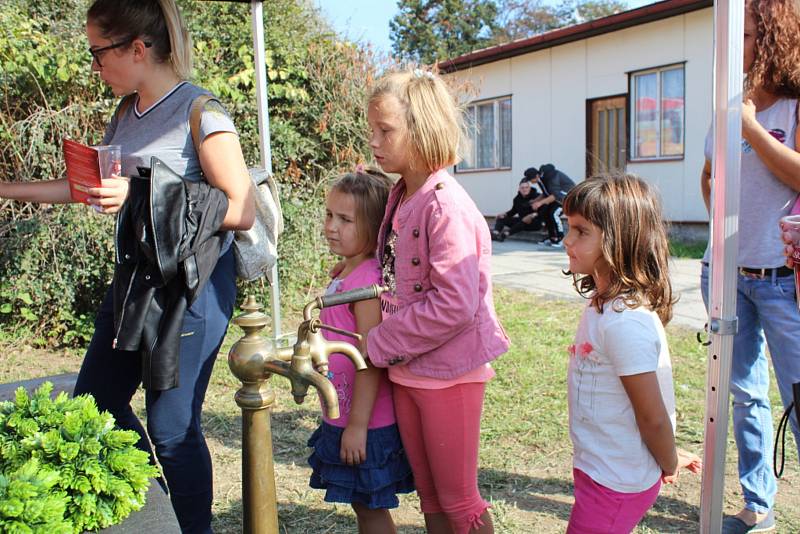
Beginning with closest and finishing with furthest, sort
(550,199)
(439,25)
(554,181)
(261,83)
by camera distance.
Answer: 1. (261,83)
2. (550,199)
3. (554,181)
4. (439,25)

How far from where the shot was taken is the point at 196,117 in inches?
79.4

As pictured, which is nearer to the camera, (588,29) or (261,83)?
(261,83)

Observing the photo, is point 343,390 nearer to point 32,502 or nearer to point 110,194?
point 110,194

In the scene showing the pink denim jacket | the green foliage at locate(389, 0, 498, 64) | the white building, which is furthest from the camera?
the green foliage at locate(389, 0, 498, 64)

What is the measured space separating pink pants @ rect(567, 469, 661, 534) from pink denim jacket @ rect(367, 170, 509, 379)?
0.46m

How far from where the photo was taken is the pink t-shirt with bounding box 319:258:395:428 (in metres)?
2.15

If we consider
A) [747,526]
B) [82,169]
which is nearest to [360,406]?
[82,169]

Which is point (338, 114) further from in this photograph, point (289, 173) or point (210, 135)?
point (210, 135)

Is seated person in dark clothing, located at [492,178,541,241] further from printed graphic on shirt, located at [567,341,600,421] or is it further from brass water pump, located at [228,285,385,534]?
brass water pump, located at [228,285,385,534]

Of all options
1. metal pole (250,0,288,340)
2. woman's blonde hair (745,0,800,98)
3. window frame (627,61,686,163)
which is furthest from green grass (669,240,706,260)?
woman's blonde hair (745,0,800,98)

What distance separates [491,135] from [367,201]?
43.8ft

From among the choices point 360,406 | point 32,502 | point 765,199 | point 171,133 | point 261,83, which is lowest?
point 360,406

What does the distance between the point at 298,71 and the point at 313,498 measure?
4.01 meters

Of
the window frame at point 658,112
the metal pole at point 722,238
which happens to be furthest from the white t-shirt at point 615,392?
the window frame at point 658,112
